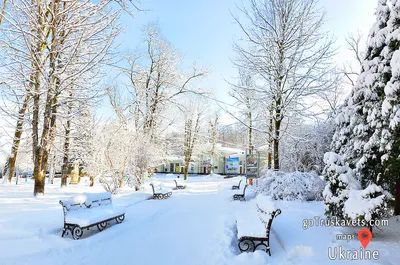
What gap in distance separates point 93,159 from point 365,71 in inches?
600

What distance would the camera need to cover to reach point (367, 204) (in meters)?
4.32

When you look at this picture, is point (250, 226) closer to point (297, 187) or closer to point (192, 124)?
point (297, 187)

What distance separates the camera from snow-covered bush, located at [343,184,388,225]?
4.25 metres

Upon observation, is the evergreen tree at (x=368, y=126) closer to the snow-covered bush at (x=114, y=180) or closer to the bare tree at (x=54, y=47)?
the bare tree at (x=54, y=47)

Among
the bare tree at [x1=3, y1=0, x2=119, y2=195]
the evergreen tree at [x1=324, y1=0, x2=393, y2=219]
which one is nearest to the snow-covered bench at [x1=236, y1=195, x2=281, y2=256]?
the evergreen tree at [x1=324, y1=0, x2=393, y2=219]

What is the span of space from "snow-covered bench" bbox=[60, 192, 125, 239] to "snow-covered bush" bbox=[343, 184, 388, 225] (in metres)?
5.44

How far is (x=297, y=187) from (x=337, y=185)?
4442 millimetres

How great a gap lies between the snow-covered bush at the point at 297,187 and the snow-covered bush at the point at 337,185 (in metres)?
4.07

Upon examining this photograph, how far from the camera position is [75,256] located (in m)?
4.41

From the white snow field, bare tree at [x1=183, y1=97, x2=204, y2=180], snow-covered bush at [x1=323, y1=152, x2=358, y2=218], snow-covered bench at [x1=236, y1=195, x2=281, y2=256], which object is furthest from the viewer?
bare tree at [x1=183, y1=97, x2=204, y2=180]

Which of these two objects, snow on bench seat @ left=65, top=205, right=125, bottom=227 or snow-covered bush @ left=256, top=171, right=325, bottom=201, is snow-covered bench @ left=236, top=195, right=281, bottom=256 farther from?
snow-covered bush @ left=256, top=171, right=325, bottom=201

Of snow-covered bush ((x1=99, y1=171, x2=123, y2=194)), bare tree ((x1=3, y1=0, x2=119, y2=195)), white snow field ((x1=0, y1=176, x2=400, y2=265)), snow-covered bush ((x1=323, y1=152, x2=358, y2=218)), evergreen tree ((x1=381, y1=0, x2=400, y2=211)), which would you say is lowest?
white snow field ((x1=0, y1=176, x2=400, y2=265))

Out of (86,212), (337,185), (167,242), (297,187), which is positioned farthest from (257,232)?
(297,187)

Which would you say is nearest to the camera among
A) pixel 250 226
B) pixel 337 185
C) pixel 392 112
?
pixel 392 112
